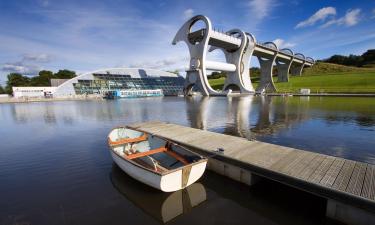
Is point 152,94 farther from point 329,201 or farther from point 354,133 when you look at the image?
point 329,201

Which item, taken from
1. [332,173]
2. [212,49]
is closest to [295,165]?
[332,173]

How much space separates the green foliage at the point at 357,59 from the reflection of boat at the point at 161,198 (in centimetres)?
17761

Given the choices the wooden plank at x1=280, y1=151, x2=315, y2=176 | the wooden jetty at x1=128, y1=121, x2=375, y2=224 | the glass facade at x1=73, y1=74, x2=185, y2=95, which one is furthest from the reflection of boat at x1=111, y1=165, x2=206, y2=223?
the glass facade at x1=73, y1=74, x2=185, y2=95

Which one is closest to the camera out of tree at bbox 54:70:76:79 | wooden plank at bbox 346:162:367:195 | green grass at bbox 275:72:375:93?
wooden plank at bbox 346:162:367:195

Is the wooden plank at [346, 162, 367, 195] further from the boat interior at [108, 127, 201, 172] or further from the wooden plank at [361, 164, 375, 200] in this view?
the boat interior at [108, 127, 201, 172]

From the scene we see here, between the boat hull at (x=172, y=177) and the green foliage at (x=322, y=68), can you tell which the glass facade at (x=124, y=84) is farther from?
the boat hull at (x=172, y=177)

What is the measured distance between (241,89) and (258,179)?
88.3m

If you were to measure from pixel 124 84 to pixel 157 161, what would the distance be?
10952cm

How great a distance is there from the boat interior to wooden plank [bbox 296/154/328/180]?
4.32m

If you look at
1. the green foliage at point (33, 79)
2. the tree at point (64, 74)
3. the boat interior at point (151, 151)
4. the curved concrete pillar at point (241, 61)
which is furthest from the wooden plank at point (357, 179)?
the tree at point (64, 74)

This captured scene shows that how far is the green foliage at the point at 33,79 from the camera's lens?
13388 cm

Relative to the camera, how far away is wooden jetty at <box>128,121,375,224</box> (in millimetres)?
6681

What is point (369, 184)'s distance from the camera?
7.20 m

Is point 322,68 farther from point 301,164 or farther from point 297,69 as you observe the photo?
point 301,164
